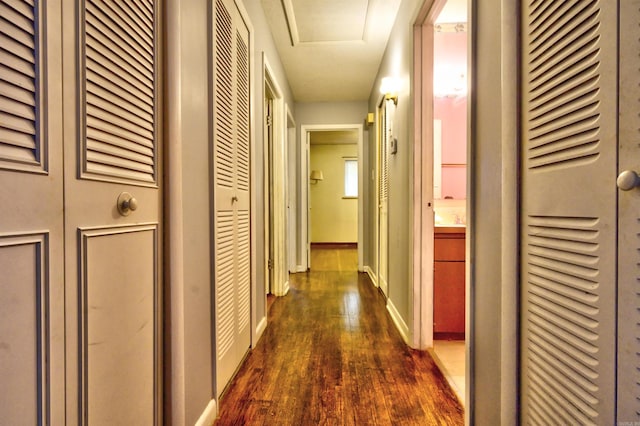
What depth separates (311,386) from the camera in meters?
1.69

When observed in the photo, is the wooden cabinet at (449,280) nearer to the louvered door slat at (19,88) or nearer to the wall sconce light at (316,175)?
the louvered door slat at (19,88)

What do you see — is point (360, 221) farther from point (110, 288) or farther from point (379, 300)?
point (110, 288)

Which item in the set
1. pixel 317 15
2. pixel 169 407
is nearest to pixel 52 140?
pixel 169 407

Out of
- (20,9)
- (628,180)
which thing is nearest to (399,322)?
(628,180)

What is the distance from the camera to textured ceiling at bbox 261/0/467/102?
2.54 m

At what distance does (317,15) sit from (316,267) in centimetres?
361

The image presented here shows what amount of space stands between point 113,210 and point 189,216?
407 mm

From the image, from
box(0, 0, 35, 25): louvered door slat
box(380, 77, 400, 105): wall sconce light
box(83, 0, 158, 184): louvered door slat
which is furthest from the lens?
box(380, 77, 400, 105): wall sconce light

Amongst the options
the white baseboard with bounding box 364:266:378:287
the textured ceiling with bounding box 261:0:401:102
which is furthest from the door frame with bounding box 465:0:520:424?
the white baseboard with bounding box 364:266:378:287

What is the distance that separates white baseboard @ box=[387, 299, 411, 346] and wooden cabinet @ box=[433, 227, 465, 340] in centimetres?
21

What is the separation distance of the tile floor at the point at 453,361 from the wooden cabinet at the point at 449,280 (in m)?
0.09

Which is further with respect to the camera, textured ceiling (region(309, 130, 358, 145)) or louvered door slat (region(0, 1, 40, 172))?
textured ceiling (region(309, 130, 358, 145))

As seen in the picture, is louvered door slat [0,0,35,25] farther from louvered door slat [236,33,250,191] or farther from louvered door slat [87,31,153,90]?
louvered door slat [236,33,250,191]

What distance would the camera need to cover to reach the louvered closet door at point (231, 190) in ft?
5.15
